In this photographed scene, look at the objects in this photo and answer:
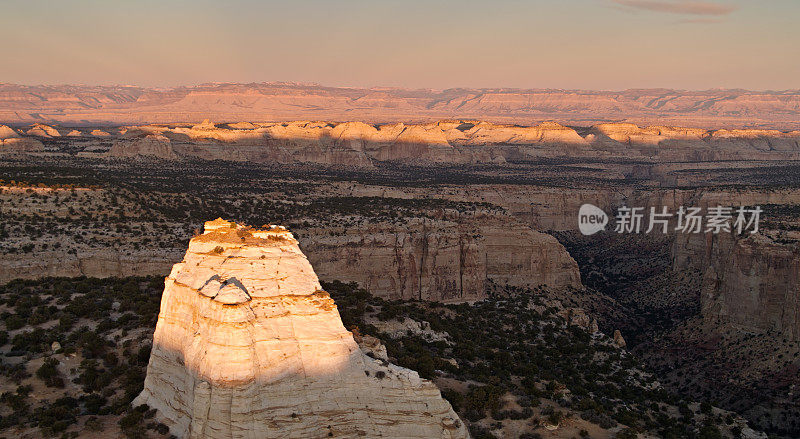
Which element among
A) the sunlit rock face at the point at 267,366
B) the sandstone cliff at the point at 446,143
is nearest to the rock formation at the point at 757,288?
the sunlit rock face at the point at 267,366

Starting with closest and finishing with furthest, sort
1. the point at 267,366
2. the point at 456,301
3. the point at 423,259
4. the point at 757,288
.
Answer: the point at 267,366, the point at 757,288, the point at 423,259, the point at 456,301

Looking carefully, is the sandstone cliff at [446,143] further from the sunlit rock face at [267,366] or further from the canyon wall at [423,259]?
the sunlit rock face at [267,366]

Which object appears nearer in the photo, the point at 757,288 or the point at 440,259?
the point at 757,288

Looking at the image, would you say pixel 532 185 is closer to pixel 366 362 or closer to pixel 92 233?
pixel 92 233

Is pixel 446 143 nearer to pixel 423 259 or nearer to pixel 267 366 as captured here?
pixel 423 259

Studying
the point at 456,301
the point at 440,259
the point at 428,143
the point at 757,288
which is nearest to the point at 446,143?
the point at 428,143

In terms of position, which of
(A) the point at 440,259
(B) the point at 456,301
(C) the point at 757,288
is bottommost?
(B) the point at 456,301

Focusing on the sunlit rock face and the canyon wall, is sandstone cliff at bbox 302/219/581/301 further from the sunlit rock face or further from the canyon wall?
the sunlit rock face

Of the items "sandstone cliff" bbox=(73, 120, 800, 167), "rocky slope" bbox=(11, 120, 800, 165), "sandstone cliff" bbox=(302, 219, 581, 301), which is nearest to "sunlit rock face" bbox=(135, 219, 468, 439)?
"sandstone cliff" bbox=(302, 219, 581, 301)
